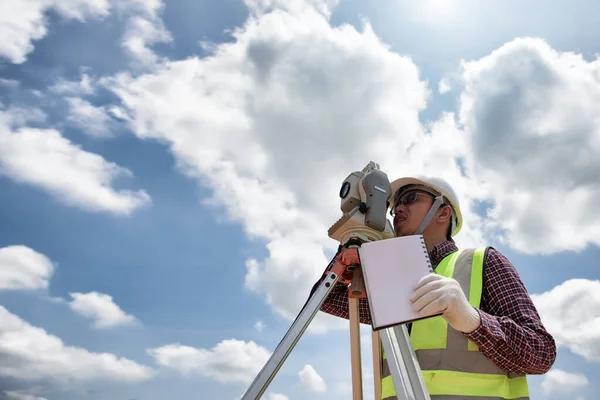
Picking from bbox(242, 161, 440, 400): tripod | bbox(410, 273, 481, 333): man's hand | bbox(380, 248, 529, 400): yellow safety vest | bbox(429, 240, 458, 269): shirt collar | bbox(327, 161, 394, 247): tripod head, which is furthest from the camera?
bbox(429, 240, 458, 269): shirt collar

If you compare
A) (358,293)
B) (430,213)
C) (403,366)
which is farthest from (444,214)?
(403,366)

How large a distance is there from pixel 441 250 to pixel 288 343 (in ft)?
4.70

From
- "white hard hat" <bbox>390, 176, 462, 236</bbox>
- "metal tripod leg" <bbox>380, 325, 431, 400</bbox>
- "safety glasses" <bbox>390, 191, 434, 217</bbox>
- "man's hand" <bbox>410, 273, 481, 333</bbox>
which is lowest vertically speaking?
"metal tripod leg" <bbox>380, 325, 431, 400</bbox>

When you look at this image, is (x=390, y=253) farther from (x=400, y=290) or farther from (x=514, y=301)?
(x=514, y=301)

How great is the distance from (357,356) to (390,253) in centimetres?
91

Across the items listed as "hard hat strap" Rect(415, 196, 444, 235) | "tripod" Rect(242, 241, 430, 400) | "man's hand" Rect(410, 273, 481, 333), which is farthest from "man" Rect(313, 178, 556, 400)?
"hard hat strap" Rect(415, 196, 444, 235)

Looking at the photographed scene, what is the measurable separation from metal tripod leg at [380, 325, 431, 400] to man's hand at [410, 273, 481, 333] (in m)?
0.28

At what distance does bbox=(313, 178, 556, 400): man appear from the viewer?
223 cm

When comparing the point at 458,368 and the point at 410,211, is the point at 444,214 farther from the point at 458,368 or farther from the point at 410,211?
the point at 458,368

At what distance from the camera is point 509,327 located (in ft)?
8.19

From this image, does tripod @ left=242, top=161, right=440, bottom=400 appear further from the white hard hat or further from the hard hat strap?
the white hard hat

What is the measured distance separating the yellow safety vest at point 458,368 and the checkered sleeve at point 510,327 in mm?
83

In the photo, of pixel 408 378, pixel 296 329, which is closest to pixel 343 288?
pixel 296 329

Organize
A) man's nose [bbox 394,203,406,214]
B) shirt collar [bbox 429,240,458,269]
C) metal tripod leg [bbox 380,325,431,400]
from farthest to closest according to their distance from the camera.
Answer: man's nose [bbox 394,203,406,214], shirt collar [bbox 429,240,458,269], metal tripod leg [bbox 380,325,431,400]
